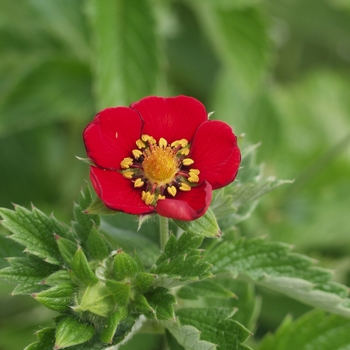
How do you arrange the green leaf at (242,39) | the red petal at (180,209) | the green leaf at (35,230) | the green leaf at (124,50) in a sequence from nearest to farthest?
the red petal at (180,209) → the green leaf at (35,230) → the green leaf at (124,50) → the green leaf at (242,39)

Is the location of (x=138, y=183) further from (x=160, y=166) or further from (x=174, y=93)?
(x=174, y=93)

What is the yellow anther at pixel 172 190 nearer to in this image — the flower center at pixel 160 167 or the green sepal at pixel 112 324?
the flower center at pixel 160 167

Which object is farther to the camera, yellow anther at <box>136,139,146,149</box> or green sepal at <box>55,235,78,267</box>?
yellow anther at <box>136,139,146,149</box>

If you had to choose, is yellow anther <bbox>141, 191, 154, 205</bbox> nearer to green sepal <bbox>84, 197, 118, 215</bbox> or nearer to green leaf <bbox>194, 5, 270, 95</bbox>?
green sepal <bbox>84, 197, 118, 215</bbox>

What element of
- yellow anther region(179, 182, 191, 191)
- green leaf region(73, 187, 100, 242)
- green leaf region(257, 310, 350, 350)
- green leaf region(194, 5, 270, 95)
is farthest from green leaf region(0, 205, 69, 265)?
green leaf region(194, 5, 270, 95)

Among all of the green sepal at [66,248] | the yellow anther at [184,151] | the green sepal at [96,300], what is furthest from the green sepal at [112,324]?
the yellow anther at [184,151]

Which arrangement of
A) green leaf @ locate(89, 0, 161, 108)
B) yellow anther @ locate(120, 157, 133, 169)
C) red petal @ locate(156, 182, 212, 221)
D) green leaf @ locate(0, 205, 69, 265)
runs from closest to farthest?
red petal @ locate(156, 182, 212, 221) < green leaf @ locate(0, 205, 69, 265) < yellow anther @ locate(120, 157, 133, 169) < green leaf @ locate(89, 0, 161, 108)

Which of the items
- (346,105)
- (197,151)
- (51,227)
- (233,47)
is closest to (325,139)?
(346,105)
